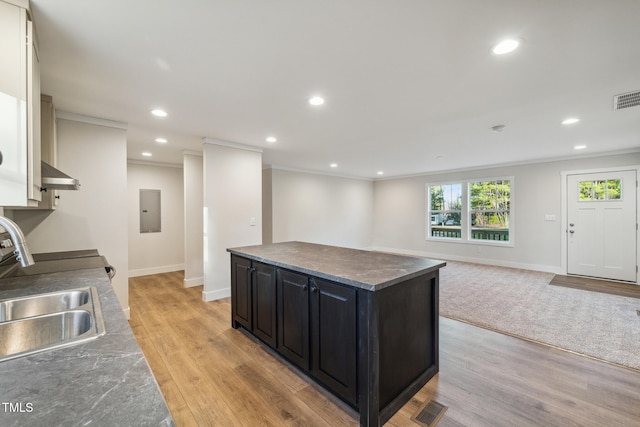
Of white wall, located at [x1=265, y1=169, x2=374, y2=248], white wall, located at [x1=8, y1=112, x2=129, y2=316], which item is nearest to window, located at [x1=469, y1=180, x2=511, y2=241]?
white wall, located at [x1=265, y1=169, x2=374, y2=248]

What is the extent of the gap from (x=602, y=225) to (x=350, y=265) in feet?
19.3

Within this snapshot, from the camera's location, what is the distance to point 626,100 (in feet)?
8.82

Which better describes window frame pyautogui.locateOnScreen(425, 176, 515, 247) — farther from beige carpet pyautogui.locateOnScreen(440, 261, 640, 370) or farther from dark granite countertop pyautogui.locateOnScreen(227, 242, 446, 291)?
dark granite countertop pyautogui.locateOnScreen(227, 242, 446, 291)

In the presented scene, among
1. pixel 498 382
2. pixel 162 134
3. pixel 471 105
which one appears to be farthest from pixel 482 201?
pixel 162 134

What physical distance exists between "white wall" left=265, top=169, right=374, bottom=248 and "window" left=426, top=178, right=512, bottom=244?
201 cm

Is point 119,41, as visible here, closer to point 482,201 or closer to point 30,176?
point 30,176

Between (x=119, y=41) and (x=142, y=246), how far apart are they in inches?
194

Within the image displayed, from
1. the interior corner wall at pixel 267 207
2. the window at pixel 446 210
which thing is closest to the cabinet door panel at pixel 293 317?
the interior corner wall at pixel 267 207

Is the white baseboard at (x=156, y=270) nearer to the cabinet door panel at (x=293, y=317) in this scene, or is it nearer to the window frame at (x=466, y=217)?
the cabinet door panel at (x=293, y=317)

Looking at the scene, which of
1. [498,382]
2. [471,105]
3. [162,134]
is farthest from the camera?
[162,134]

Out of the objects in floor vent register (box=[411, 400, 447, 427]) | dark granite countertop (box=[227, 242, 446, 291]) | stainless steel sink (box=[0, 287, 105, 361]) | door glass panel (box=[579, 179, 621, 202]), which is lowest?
floor vent register (box=[411, 400, 447, 427])

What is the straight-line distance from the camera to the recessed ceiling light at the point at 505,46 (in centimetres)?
177

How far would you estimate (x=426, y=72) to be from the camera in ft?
7.18

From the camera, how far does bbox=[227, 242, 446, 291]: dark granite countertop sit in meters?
→ 1.77
